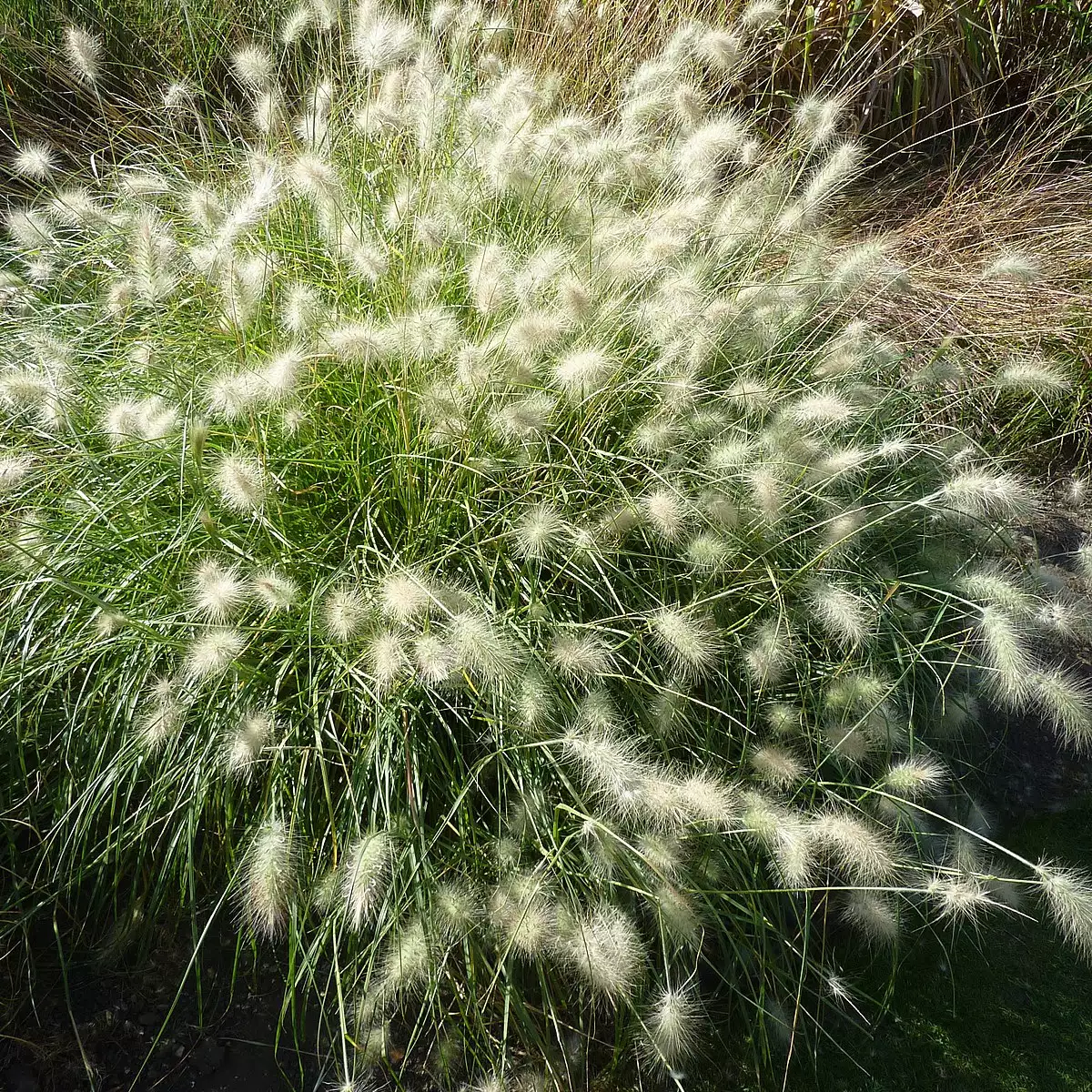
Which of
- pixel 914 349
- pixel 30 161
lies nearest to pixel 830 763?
pixel 914 349

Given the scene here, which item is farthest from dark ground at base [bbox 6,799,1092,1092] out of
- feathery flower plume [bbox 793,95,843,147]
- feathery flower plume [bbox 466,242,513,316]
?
feathery flower plume [bbox 793,95,843,147]

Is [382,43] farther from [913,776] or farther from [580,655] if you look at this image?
[913,776]

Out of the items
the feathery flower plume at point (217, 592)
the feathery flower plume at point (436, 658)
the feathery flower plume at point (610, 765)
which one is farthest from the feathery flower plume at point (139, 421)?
the feathery flower plume at point (610, 765)

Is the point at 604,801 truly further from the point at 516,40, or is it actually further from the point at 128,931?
the point at 516,40

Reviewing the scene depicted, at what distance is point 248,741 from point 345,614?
0.31m

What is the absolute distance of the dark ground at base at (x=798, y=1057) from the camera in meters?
2.04

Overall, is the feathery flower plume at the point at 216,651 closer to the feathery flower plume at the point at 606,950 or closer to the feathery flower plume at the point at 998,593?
the feathery flower plume at the point at 606,950

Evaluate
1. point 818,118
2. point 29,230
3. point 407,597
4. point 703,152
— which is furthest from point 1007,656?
point 29,230

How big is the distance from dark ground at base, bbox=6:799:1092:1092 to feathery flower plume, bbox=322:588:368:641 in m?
0.86

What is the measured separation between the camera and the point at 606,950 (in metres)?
1.68

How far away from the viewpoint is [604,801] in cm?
189

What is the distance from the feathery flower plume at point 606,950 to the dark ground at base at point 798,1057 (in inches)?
21.1

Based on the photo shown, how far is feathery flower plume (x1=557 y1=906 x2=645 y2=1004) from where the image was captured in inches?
65.4

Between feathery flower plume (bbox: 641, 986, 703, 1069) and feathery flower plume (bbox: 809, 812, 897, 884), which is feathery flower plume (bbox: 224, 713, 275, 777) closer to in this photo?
feathery flower plume (bbox: 641, 986, 703, 1069)
